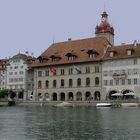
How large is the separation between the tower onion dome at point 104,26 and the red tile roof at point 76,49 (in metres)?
19.7

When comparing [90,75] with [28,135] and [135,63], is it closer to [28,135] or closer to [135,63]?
[135,63]

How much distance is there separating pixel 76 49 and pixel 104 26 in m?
24.4

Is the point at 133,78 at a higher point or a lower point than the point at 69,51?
lower

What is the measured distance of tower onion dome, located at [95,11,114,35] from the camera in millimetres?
130750

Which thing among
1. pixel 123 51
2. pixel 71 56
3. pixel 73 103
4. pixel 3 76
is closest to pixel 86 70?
pixel 71 56

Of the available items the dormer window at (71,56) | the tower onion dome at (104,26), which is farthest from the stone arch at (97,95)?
the tower onion dome at (104,26)

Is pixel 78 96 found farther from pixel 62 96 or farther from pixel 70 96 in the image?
pixel 62 96

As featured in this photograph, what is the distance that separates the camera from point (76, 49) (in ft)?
360

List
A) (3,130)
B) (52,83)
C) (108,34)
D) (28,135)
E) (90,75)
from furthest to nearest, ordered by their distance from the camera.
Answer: (108,34) < (52,83) < (90,75) < (3,130) < (28,135)

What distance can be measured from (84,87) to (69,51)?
11.4m

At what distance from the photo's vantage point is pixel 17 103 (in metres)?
109

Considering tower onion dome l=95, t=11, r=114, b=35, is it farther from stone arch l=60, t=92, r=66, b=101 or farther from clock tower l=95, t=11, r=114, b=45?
stone arch l=60, t=92, r=66, b=101

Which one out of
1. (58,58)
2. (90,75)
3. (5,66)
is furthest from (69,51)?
(5,66)

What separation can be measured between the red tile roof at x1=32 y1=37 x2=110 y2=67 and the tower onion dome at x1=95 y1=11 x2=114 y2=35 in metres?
19.7
